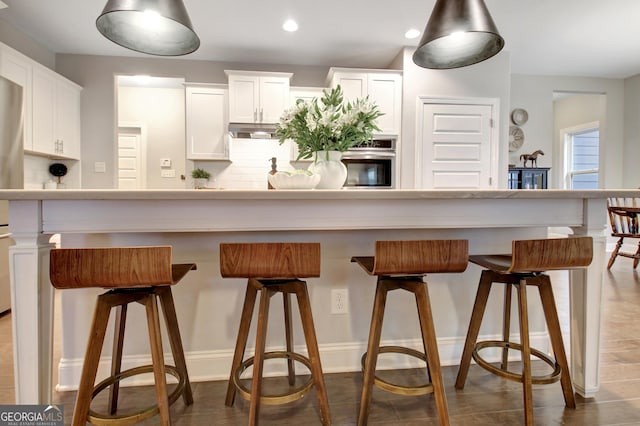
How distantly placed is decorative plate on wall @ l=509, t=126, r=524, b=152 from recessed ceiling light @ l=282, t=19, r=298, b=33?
3451 mm

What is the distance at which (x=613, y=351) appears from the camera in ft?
6.40

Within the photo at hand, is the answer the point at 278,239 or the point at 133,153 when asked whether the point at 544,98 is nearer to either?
the point at 278,239

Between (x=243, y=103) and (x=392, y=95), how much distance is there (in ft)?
5.68

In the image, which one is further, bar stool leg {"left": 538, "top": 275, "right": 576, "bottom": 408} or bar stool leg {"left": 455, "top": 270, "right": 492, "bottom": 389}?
bar stool leg {"left": 455, "top": 270, "right": 492, "bottom": 389}

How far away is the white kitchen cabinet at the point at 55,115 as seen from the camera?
3.24 m

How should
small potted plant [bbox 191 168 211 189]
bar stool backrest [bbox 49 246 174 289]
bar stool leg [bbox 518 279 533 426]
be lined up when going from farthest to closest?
small potted plant [bbox 191 168 211 189]
bar stool leg [bbox 518 279 533 426]
bar stool backrest [bbox 49 246 174 289]

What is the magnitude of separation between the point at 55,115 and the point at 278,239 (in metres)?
3.42

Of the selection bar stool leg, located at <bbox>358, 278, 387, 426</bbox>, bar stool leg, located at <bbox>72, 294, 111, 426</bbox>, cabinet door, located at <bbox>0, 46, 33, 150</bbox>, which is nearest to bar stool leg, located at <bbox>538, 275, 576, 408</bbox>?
bar stool leg, located at <bbox>358, 278, 387, 426</bbox>

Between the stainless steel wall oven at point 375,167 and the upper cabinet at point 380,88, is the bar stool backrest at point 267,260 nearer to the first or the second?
the stainless steel wall oven at point 375,167

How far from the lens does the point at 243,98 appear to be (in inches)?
148

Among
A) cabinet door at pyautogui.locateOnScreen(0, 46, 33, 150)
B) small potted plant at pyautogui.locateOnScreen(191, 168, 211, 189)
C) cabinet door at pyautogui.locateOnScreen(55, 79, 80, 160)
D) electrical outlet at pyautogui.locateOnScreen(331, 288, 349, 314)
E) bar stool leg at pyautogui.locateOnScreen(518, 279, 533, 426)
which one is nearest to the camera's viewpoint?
bar stool leg at pyautogui.locateOnScreen(518, 279, 533, 426)

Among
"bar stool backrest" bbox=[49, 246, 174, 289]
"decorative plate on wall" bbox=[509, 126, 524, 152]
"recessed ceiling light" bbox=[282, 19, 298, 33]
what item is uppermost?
"recessed ceiling light" bbox=[282, 19, 298, 33]

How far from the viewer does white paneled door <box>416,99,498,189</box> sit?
3.81 m

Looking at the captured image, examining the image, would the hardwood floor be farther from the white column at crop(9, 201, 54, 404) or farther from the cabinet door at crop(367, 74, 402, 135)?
the cabinet door at crop(367, 74, 402, 135)
